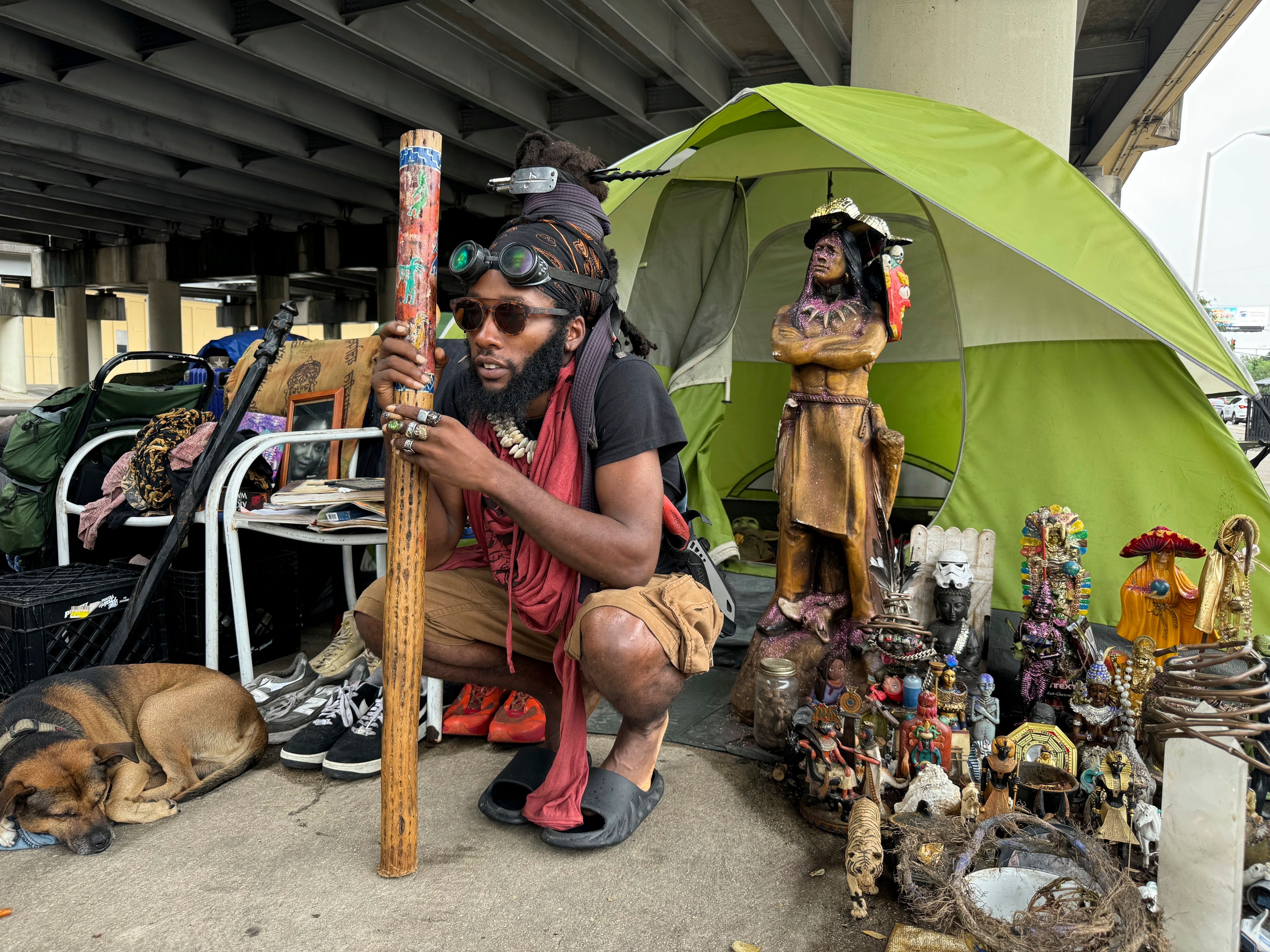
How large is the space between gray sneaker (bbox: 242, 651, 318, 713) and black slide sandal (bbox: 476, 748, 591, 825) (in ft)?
3.50

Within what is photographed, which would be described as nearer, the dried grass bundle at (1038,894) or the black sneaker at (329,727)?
the dried grass bundle at (1038,894)

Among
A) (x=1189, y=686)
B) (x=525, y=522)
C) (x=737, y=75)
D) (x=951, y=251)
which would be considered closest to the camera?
(x=1189, y=686)

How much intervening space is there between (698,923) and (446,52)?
7108 millimetres

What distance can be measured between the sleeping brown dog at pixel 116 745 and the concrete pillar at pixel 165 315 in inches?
632

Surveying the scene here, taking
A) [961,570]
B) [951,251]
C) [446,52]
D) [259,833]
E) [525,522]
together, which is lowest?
[259,833]

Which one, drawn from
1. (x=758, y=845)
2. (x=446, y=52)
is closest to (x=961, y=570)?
(x=758, y=845)

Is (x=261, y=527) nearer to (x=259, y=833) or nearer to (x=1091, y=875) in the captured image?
(x=259, y=833)

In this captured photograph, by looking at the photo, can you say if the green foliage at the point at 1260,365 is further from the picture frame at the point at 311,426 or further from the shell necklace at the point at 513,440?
the shell necklace at the point at 513,440

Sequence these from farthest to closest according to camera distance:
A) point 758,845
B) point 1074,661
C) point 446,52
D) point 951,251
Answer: point 446,52
point 951,251
point 1074,661
point 758,845

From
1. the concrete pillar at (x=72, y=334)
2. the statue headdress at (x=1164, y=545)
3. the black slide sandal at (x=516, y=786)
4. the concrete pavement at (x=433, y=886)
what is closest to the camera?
the concrete pavement at (x=433, y=886)

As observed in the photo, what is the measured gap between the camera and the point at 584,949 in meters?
1.83

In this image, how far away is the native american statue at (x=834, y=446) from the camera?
3.18 meters

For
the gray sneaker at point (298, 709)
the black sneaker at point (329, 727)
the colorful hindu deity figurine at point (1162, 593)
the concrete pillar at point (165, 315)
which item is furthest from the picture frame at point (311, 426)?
the concrete pillar at point (165, 315)

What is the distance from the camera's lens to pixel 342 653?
324cm
